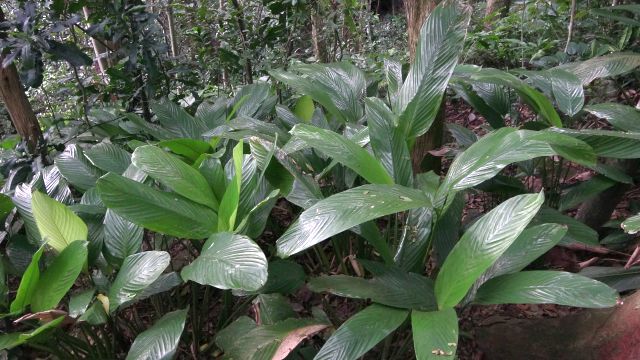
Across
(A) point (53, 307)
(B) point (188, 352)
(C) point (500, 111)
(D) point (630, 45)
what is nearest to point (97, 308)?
(A) point (53, 307)

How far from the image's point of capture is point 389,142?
132cm

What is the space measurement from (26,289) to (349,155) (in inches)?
31.6

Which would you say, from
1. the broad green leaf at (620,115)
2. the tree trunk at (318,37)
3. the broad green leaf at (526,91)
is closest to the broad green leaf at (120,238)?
the broad green leaf at (526,91)

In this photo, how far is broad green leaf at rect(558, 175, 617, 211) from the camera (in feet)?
5.15

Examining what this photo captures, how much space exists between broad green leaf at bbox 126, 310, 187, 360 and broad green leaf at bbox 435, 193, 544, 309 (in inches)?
23.2

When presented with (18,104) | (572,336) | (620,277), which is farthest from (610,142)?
(18,104)

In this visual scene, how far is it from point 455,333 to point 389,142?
603mm

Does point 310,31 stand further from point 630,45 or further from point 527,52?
point 630,45

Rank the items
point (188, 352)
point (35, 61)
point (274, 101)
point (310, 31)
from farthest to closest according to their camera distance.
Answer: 1. point (310, 31)
2. point (274, 101)
3. point (35, 61)
4. point (188, 352)

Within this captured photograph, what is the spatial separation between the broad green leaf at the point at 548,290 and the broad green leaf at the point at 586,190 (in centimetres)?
73

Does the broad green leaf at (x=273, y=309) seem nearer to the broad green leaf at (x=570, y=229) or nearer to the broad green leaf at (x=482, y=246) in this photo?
the broad green leaf at (x=482, y=246)

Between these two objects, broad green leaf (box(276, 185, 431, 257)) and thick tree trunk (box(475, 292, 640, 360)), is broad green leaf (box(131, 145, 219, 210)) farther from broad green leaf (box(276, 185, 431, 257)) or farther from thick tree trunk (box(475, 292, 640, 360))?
thick tree trunk (box(475, 292, 640, 360))

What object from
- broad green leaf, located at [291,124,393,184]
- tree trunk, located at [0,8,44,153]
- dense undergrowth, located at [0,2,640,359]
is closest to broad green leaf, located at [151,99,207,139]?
dense undergrowth, located at [0,2,640,359]

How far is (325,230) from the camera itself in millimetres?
931
